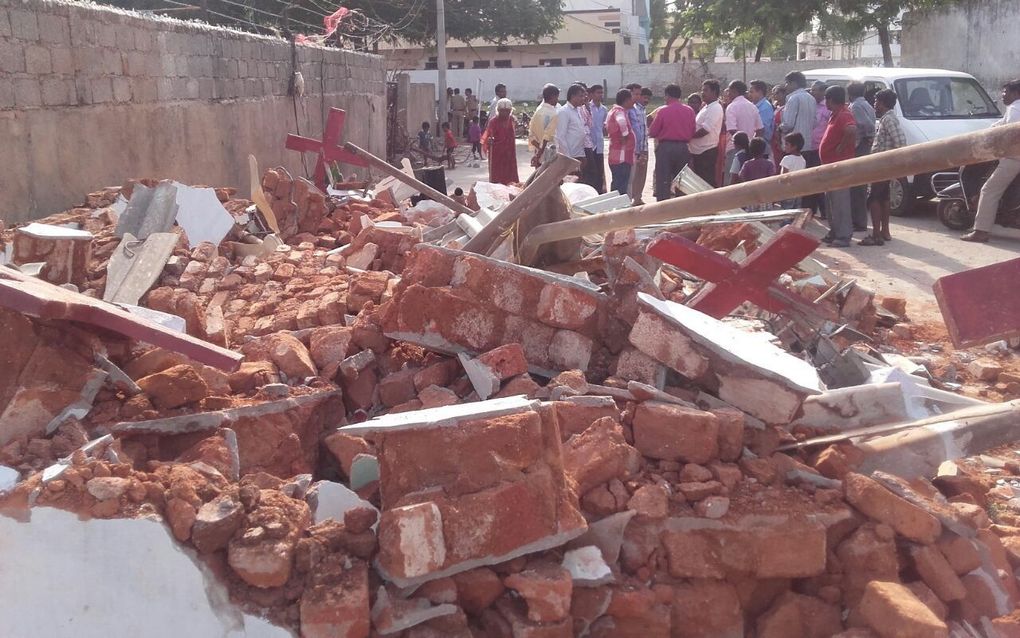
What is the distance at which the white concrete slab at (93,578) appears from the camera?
2438mm

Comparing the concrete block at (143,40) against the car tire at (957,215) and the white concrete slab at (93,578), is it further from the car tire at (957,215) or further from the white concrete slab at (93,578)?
the car tire at (957,215)

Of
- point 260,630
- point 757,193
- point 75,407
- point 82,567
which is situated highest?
point 757,193

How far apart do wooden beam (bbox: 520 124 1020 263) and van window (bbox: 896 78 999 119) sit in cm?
809

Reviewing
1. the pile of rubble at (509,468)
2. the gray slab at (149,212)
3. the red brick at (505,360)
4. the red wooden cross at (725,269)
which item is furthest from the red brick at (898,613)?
the gray slab at (149,212)

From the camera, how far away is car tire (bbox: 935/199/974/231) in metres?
9.20

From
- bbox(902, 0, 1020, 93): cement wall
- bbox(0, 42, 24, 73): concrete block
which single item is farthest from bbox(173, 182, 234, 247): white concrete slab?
bbox(902, 0, 1020, 93): cement wall

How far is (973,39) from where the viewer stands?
19.4m

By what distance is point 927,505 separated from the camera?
285 cm

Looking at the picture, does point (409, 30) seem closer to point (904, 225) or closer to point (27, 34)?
point (904, 225)

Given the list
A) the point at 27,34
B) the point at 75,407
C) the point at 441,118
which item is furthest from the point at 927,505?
the point at 441,118

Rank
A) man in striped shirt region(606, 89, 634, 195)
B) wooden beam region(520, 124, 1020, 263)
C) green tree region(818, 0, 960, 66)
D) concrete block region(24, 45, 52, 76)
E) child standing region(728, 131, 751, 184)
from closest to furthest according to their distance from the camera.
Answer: wooden beam region(520, 124, 1020, 263), concrete block region(24, 45, 52, 76), child standing region(728, 131, 751, 184), man in striped shirt region(606, 89, 634, 195), green tree region(818, 0, 960, 66)

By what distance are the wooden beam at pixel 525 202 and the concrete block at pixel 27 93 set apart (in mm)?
3252

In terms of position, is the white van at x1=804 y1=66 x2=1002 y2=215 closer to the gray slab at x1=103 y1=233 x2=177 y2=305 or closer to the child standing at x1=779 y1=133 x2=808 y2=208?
the child standing at x1=779 y1=133 x2=808 y2=208

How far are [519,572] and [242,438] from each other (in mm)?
1284
